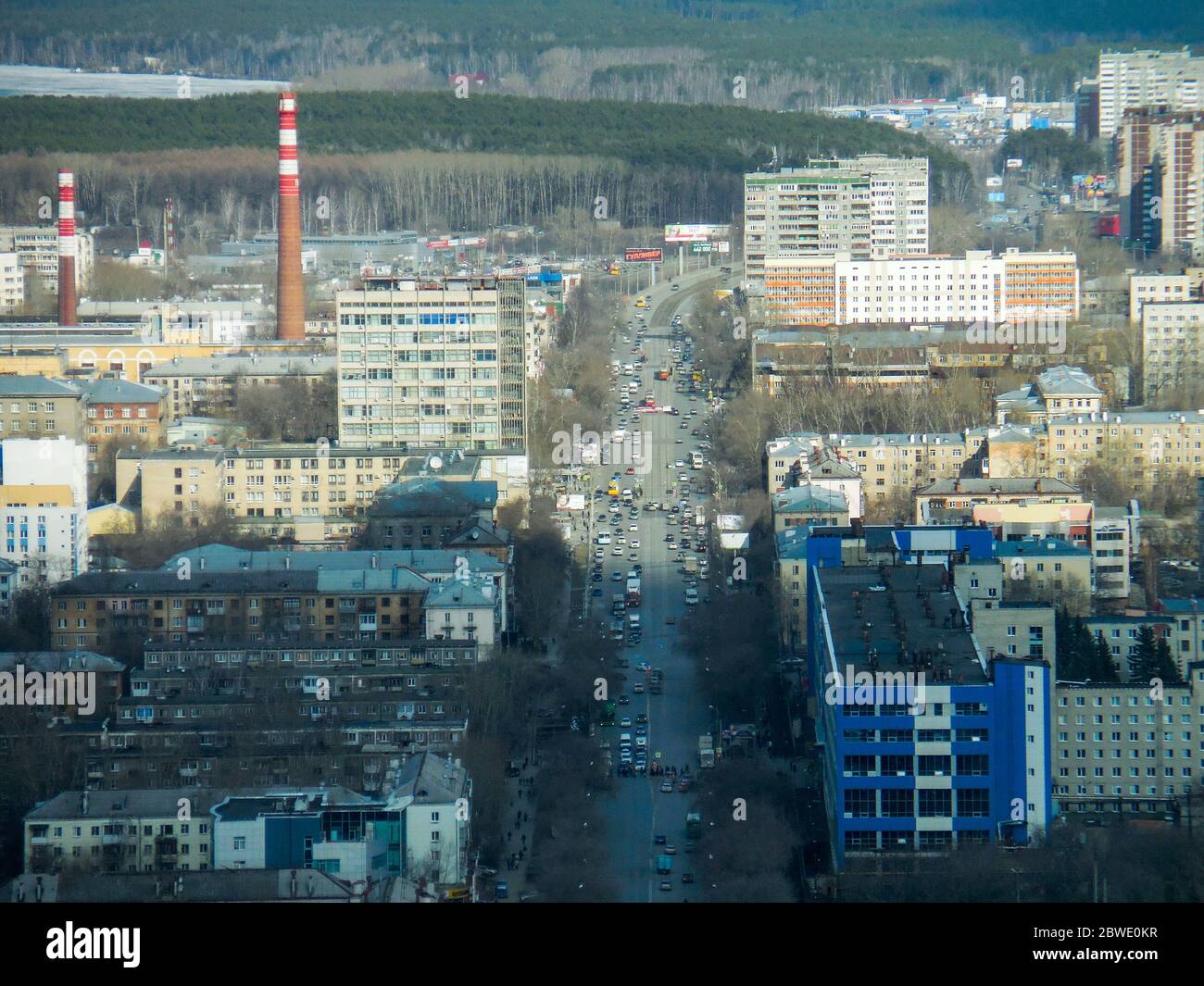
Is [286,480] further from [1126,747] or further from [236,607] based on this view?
[1126,747]

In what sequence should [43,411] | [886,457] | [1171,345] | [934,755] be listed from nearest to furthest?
[934,755] → [886,457] → [43,411] → [1171,345]

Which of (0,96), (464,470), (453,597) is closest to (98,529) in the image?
(464,470)

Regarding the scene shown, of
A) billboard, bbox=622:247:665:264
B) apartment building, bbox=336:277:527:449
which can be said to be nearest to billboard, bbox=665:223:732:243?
billboard, bbox=622:247:665:264

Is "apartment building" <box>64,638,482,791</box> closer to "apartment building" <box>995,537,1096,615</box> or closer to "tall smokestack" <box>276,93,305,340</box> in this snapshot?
"apartment building" <box>995,537,1096,615</box>

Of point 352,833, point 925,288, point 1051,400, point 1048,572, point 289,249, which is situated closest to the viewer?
point 352,833

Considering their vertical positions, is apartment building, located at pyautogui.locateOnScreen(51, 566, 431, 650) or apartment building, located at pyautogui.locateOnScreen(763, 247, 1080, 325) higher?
apartment building, located at pyautogui.locateOnScreen(763, 247, 1080, 325)

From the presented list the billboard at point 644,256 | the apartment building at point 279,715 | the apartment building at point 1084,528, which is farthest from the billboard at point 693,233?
the apartment building at point 279,715

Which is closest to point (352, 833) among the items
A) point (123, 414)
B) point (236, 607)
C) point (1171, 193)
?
point (236, 607)
